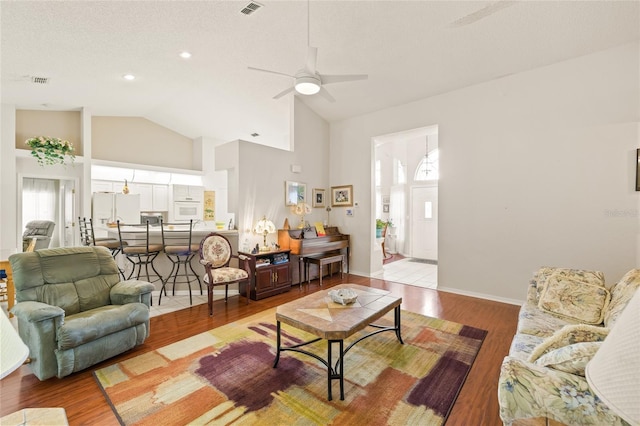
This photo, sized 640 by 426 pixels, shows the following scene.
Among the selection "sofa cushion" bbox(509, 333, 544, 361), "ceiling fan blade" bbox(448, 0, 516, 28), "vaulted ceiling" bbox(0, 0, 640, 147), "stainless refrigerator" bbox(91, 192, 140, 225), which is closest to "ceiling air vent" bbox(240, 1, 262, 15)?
"vaulted ceiling" bbox(0, 0, 640, 147)

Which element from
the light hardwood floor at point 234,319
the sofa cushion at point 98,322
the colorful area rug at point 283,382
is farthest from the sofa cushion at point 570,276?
the sofa cushion at point 98,322

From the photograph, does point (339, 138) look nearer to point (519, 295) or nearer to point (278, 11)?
point (278, 11)

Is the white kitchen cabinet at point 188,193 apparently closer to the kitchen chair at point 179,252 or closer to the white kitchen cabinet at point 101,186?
the white kitchen cabinet at point 101,186

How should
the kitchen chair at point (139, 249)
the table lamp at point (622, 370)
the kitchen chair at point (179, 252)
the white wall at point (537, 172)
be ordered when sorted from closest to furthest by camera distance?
the table lamp at point (622, 370), the white wall at point (537, 172), the kitchen chair at point (139, 249), the kitchen chair at point (179, 252)

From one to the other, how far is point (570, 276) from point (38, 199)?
31.3ft

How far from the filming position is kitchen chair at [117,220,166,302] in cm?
417

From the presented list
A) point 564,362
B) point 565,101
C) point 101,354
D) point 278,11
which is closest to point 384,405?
point 564,362

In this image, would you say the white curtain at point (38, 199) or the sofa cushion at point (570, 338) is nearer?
the sofa cushion at point (570, 338)

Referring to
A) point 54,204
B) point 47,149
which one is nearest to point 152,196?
point 54,204

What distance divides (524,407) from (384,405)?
977 millimetres

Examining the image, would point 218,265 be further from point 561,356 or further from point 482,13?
point 482,13

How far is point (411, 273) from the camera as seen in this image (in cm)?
637

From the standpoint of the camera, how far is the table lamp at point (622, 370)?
0.62 metres

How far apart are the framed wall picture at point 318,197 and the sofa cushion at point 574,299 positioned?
423 cm
